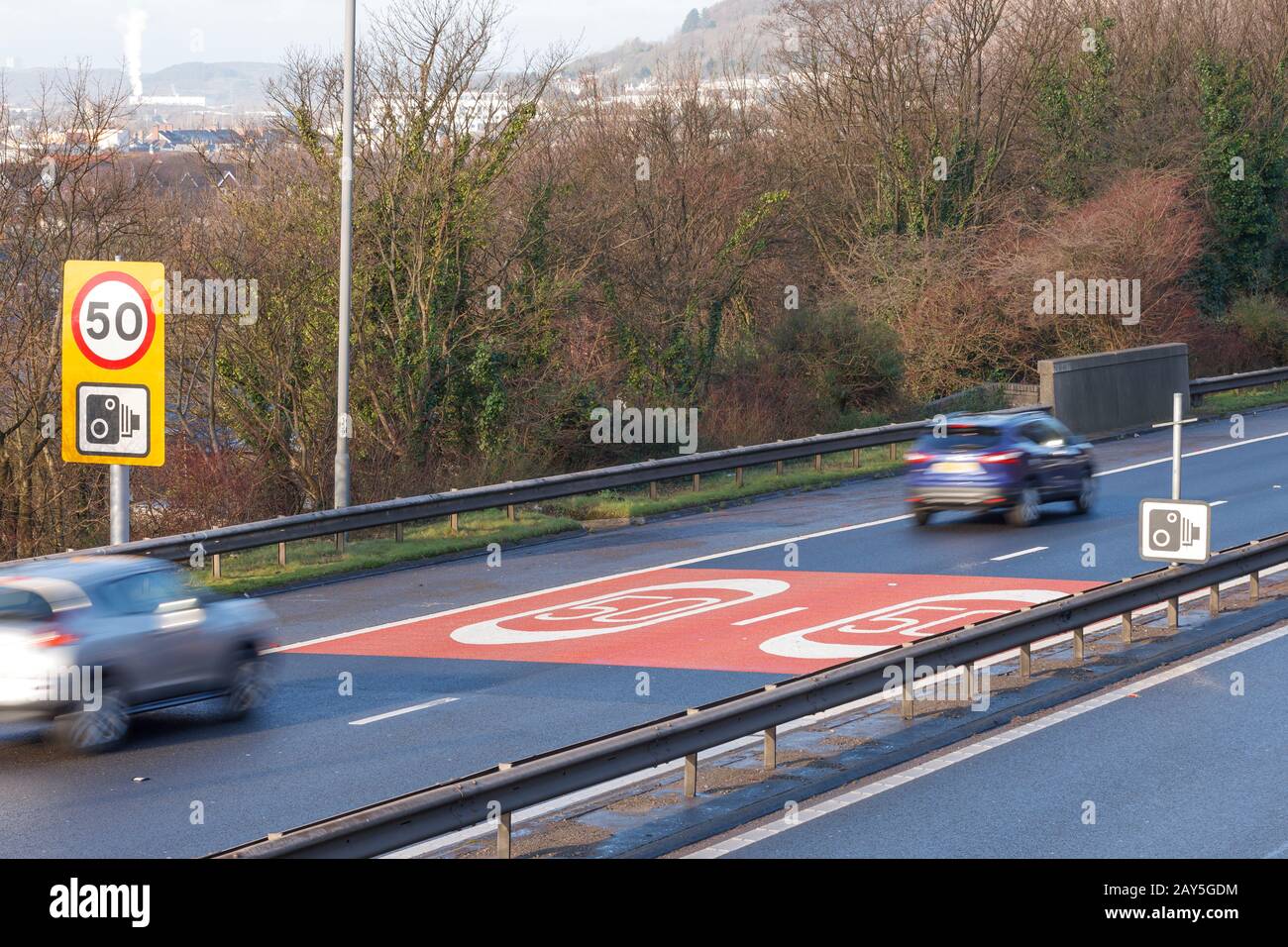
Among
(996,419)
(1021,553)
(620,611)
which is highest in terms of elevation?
(996,419)

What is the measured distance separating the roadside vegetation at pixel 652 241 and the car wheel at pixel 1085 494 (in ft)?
18.4

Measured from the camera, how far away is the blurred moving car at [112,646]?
1157 centimetres

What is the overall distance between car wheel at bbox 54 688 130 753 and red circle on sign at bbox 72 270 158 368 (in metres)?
3.82

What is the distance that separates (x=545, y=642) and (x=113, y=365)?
15.7ft

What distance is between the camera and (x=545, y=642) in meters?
15.6

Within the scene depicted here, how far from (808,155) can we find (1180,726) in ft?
116

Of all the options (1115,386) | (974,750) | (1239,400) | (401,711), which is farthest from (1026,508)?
(1239,400)

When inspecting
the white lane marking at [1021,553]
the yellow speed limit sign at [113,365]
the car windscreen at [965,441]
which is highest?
the yellow speed limit sign at [113,365]

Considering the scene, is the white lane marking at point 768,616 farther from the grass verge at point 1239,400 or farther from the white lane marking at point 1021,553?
the grass verge at point 1239,400

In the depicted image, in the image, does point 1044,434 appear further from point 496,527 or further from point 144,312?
point 144,312

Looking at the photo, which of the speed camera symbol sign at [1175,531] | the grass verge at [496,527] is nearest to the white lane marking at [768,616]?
the speed camera symbol sign at [1175,531]

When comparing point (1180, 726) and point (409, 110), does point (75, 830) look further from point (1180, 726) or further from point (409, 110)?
point (409, 110)

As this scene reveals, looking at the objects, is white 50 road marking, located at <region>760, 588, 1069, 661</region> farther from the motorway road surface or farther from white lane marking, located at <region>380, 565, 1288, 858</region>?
white lane marking, located at <region>380, 565, 1288, 858</region>

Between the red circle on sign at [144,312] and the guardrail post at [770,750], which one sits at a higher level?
the red circle on sign at [144,312]
